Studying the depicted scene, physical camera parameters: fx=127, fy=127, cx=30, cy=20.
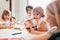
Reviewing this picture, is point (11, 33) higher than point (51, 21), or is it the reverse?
point (51, 21)

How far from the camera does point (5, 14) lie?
43.1 inches

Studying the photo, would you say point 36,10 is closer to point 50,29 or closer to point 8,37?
point 50,29

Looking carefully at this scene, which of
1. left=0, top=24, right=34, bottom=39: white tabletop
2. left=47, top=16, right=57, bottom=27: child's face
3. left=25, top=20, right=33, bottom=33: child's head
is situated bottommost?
left=0, top=24, right=34, bottom=39: white tabletop

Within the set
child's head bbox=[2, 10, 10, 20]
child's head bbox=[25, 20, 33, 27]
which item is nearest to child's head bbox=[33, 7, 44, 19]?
child's head bbox=[25, 20, 33, 27]

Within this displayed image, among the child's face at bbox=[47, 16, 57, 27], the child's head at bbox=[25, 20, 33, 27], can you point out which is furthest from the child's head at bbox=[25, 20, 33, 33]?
the child's face at bbox=[47, 16, 57, 27]

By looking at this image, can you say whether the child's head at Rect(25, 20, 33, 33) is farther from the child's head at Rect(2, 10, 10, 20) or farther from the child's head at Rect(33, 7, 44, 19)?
the child's head at Rect(2, 10, 10, 20)

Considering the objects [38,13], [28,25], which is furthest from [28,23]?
[38,13]

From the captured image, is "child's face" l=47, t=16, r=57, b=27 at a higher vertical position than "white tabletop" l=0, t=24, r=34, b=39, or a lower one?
higher

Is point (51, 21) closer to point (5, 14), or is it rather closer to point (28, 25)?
point (28, 25)

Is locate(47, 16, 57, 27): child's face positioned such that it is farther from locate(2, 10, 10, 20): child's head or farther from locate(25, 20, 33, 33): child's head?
locate(2, 10, 10, 20): child's head

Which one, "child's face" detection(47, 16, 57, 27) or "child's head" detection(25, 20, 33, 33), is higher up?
"child's face" detection(47, 16, 57, 27)

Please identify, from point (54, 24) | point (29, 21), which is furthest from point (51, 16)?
point (29, 21)

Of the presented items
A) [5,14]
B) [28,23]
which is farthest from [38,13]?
[5,14]

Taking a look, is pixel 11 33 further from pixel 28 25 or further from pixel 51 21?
pixel 51 21
